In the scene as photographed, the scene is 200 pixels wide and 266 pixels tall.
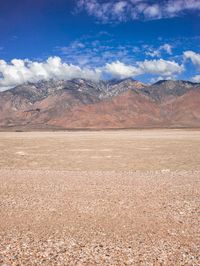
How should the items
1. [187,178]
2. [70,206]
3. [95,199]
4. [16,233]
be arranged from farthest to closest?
1. [187,178]
2. [95,199]
3. [70,206]
4. [16,233]

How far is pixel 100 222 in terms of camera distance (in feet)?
38.0

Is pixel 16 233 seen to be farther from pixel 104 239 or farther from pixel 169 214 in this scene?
pixel 169 214

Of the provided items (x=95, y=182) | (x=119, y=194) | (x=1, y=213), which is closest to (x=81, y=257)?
(x=1, y=213)

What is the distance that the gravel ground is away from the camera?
29.0 ft

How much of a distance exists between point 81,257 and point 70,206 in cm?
489

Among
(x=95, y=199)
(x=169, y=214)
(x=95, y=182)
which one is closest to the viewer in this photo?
(x=169, y=214)

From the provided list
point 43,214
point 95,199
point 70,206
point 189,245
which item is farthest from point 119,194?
point 189,245

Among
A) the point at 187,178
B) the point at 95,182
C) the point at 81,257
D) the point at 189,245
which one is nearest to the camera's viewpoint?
the point at 81,257

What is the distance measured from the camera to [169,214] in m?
12.5

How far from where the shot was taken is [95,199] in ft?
47.8

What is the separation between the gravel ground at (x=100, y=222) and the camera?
29.0ft

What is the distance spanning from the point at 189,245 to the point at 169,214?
9.58 ft

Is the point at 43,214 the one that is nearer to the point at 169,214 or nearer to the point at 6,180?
the point at 169,214

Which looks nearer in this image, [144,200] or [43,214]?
[43,214]
